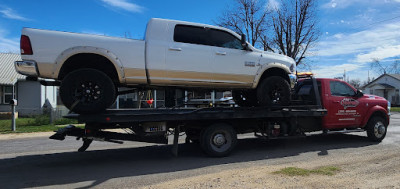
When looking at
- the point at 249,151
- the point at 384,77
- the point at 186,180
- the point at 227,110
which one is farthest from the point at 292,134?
the point at 384,77

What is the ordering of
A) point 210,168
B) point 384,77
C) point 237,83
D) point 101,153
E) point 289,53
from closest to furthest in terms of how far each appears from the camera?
point 210,168 < point 237,83 < point 101,153 < point 289,53 < point 384,77

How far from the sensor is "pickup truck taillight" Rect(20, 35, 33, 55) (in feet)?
16.9

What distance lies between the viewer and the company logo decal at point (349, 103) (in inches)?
328

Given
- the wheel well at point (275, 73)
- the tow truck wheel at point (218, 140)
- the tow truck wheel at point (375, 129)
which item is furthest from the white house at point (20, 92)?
the tow truck wheel at point (375, 129)

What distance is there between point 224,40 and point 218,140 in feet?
7.42

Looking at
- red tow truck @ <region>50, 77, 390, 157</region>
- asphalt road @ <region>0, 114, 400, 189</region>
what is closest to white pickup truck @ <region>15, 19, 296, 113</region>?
red tow truck @ <region>50, 77, 390, 157</region>

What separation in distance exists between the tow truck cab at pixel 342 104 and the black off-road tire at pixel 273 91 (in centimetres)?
144

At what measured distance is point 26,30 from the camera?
5.18 meters

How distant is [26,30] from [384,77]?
4906cm

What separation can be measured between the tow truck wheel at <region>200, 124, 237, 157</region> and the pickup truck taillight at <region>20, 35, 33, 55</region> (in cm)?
371

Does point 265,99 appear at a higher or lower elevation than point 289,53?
lower

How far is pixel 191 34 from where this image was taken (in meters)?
6.41

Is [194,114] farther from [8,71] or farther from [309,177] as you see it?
[8,71]

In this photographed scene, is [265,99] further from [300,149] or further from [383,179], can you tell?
[383,179]
